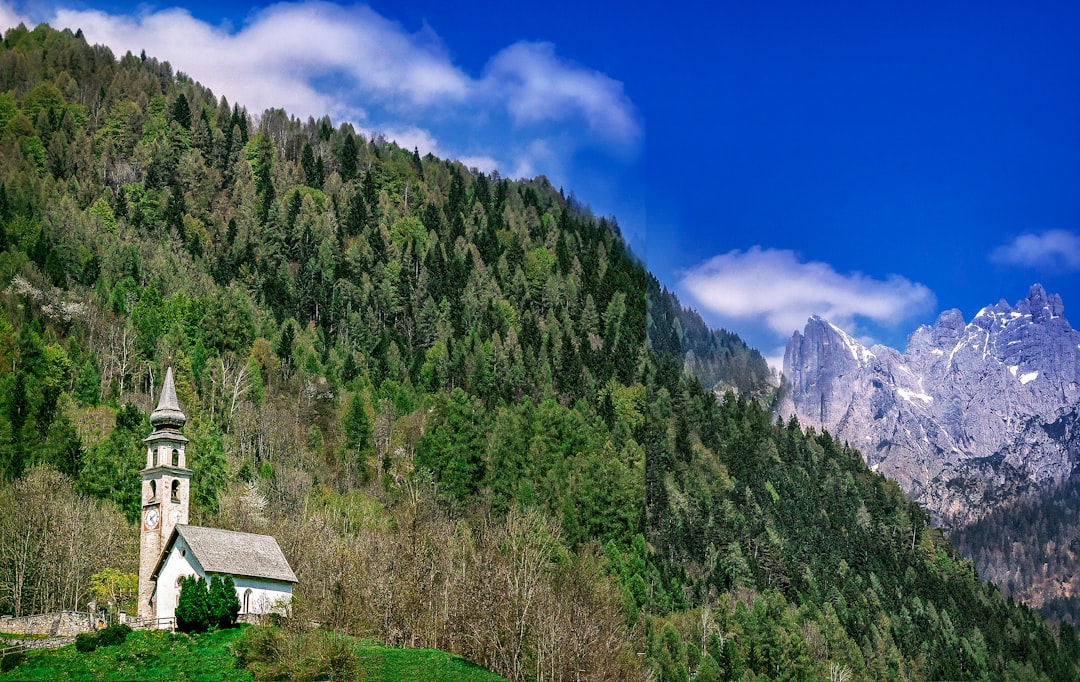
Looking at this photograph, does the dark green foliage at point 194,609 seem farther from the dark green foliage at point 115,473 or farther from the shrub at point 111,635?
the dark green foliage at point 115,473

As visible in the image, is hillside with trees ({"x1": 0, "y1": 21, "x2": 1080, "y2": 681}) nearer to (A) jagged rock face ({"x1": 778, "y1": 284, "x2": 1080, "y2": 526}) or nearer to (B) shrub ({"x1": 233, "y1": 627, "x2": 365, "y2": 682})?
(A) jagged rock face ({"x1": 778, "y1": 284, "x2": 1080, "y2": 526})

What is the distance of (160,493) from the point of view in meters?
54.9

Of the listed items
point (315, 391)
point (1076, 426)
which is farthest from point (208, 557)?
point (315, 391)

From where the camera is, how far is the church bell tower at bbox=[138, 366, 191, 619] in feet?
174

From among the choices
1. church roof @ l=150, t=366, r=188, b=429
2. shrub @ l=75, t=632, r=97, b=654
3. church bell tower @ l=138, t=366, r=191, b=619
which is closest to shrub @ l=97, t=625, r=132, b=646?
shrub @ l=75, t=632, r=97, b=654

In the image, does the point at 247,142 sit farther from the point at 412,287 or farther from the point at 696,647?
the point at 696,647

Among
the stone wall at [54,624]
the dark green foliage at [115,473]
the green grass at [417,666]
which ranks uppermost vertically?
the dark green foliage at [115,473]

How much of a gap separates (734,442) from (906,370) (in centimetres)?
3026

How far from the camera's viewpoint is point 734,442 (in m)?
63.9

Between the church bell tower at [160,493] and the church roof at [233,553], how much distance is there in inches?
41.2

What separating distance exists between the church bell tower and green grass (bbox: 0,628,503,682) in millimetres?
7693

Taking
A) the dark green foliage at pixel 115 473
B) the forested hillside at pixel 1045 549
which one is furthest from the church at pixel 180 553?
the forested hillside at pixel 1045 549

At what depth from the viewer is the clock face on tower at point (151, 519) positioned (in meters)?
54.1

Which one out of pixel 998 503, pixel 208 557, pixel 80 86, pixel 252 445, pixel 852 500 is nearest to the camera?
pixel 998 503
